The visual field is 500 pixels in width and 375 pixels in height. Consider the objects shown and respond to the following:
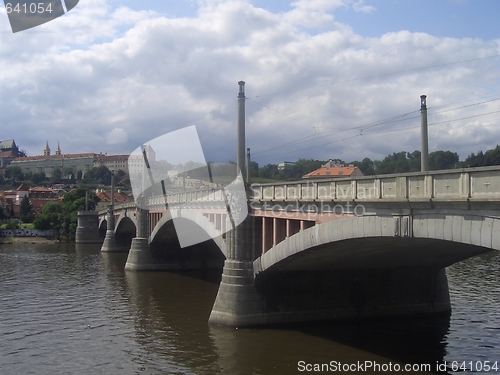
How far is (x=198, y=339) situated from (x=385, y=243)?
355 inches

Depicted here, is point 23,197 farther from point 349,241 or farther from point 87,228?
point 349,241

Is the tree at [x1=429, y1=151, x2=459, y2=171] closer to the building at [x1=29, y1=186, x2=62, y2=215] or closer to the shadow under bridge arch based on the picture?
the shadow under bridge arch

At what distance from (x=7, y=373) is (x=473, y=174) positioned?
16.4m

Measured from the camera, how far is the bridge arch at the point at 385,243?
531 inches

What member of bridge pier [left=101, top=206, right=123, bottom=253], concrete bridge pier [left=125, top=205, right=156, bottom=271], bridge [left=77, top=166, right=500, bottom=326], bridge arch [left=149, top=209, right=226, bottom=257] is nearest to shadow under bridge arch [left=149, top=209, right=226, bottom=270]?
bridge arch [left=149, top=209, right=226, bottom=257]

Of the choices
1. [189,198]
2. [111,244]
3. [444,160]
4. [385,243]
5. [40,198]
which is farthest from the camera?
[40,198]

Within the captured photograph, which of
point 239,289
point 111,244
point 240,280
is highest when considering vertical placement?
point 240,280

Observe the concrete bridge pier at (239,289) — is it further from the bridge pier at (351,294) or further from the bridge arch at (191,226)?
the bridge arch at (191,226)

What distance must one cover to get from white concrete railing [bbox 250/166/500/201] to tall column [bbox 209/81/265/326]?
10.8ft

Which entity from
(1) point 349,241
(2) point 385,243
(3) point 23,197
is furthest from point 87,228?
(2) point 385,243

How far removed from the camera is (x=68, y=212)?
105375mm

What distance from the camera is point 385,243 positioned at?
18.7m

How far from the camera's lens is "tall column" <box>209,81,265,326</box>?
23719mm

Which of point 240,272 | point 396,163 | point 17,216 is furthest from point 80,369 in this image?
point 17,216
